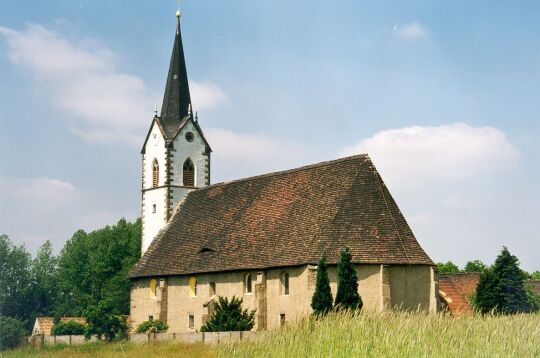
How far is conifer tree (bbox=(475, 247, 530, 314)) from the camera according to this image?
135 feet

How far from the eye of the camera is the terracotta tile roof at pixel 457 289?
160 ft

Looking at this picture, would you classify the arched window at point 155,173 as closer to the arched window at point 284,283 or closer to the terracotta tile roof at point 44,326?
the arched window at point 284,283

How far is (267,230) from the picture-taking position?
4434cm

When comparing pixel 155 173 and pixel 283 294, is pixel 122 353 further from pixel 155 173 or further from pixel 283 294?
pixel 155 173

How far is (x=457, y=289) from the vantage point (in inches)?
2222

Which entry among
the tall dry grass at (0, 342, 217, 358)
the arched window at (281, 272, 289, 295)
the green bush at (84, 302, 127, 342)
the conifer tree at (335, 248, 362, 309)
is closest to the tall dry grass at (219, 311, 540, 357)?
the tall dry grass at (0, 342, 217, 358)

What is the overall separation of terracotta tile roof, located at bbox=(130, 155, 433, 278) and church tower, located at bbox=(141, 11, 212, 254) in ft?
6.78

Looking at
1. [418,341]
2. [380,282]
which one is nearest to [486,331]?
[418,341]

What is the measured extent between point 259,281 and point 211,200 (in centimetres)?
1050

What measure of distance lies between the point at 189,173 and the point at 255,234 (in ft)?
41.0

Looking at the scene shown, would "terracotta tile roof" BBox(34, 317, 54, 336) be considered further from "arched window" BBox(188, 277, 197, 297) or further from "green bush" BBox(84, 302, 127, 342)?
"arched window" BBox(188, 277, 197, 297)

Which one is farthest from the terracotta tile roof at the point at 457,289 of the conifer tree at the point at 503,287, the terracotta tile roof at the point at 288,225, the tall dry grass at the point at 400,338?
the tall dry grass at the point at 400,338

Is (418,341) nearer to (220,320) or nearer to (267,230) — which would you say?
(220,320)

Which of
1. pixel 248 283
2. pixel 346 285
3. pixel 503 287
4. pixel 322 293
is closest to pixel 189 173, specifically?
pixel 248 283
